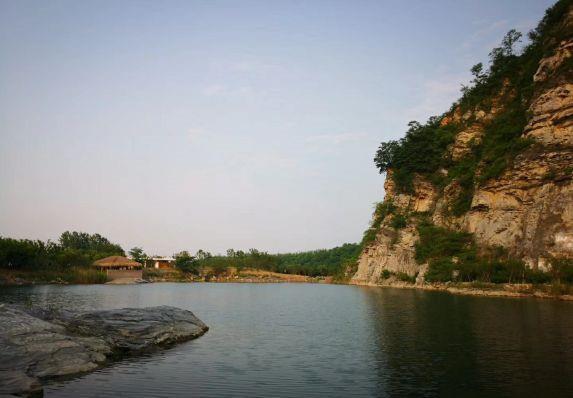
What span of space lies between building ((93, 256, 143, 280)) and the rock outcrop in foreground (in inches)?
3313

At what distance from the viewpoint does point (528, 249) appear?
57562 mm

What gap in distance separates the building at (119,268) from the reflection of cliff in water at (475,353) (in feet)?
275

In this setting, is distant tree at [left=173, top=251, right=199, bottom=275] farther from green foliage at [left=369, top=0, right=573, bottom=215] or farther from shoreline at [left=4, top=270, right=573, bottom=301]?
green foliage at [left=369, top=0, right=573, bottom=215]

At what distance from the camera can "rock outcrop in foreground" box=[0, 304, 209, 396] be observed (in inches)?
609

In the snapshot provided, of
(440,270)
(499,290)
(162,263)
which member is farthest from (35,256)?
(499,290)

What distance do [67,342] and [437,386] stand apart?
14271 mm

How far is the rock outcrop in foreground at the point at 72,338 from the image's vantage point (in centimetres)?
1547

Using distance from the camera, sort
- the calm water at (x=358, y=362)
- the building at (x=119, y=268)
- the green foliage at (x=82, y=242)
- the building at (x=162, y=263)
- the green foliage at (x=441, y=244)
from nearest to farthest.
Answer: the calm water at (x=358, y=362), the green foliage at (x=441, y=244), the building at (x=119, y=268), the building at (x=162, y=263), the green foliage at (x=82, y=242)

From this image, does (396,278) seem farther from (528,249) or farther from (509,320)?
(509,320)

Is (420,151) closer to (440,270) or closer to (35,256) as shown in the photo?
(440,270)

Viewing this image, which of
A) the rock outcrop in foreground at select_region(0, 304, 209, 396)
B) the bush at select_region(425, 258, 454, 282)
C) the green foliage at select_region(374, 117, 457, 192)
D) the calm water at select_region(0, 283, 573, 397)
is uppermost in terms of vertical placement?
the green foliage at select_region(374, 117, 457, 192)

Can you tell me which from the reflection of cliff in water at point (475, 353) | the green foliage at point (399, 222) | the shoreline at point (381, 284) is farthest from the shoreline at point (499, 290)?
the green foliage at point (399, 222)

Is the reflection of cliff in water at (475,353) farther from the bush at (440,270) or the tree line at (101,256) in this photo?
the tree line at (101,256)

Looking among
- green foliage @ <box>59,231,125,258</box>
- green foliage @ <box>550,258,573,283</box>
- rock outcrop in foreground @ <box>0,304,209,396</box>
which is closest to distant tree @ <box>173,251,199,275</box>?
green foliage @ <box>59,231,125,258</box>
